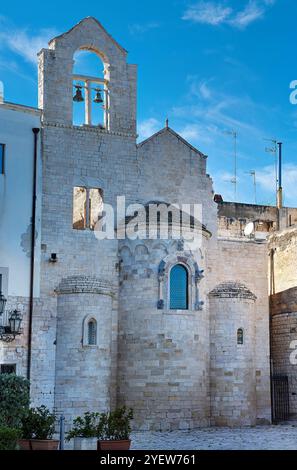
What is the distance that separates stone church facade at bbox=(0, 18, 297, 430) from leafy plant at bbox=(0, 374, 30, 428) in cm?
635

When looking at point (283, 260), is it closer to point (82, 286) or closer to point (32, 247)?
point (82, 286)

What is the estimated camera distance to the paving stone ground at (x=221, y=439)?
73.9 ft

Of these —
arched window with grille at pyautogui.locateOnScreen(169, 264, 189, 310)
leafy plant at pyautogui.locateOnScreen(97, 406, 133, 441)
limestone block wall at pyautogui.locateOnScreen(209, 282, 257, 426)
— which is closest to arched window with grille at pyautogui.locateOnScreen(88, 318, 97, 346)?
arched window with grille at pyautogui.locateOnScreen(169, 264, 189, 310)

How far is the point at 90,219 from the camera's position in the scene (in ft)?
100

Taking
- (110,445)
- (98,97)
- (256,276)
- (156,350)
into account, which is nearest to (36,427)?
(110,445)

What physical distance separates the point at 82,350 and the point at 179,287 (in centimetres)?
414

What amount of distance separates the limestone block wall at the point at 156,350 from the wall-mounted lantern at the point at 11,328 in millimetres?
4050

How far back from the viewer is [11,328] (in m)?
24.0

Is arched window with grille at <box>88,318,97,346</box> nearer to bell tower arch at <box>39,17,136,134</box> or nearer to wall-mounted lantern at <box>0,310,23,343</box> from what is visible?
wall-mounted lantern at <box>0,310,23,343</box>

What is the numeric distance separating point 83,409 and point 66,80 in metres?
11.5

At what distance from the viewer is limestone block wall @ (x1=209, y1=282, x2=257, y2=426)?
29.3m

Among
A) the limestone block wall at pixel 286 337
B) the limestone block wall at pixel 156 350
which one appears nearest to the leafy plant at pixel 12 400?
the limestone block wall at pixel 156 350

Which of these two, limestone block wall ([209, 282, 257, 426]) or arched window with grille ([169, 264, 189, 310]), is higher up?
arched window with grille ([169, 264, 189, 310])

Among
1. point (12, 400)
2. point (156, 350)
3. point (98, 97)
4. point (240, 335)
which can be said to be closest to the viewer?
point (12, 400)
